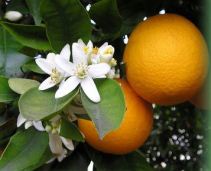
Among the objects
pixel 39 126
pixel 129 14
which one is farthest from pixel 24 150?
pixel 129 14

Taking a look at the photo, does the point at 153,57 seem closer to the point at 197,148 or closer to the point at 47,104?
the point at 47,104

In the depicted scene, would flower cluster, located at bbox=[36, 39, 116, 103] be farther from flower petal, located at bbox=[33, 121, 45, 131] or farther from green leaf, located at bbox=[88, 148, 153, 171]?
green leaf, located at bbox=[88, 148, 153, 171]

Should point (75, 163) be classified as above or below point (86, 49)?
below

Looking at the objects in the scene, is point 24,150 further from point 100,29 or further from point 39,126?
point 100,29

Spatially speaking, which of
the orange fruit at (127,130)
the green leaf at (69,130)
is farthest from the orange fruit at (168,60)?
the green leaf at (69,130)

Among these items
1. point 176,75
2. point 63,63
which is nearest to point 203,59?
point 176,75

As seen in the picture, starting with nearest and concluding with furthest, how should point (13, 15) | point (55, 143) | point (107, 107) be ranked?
point (107, 107), point (55, 143), point (13, 15)

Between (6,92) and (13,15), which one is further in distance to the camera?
(13,15)
